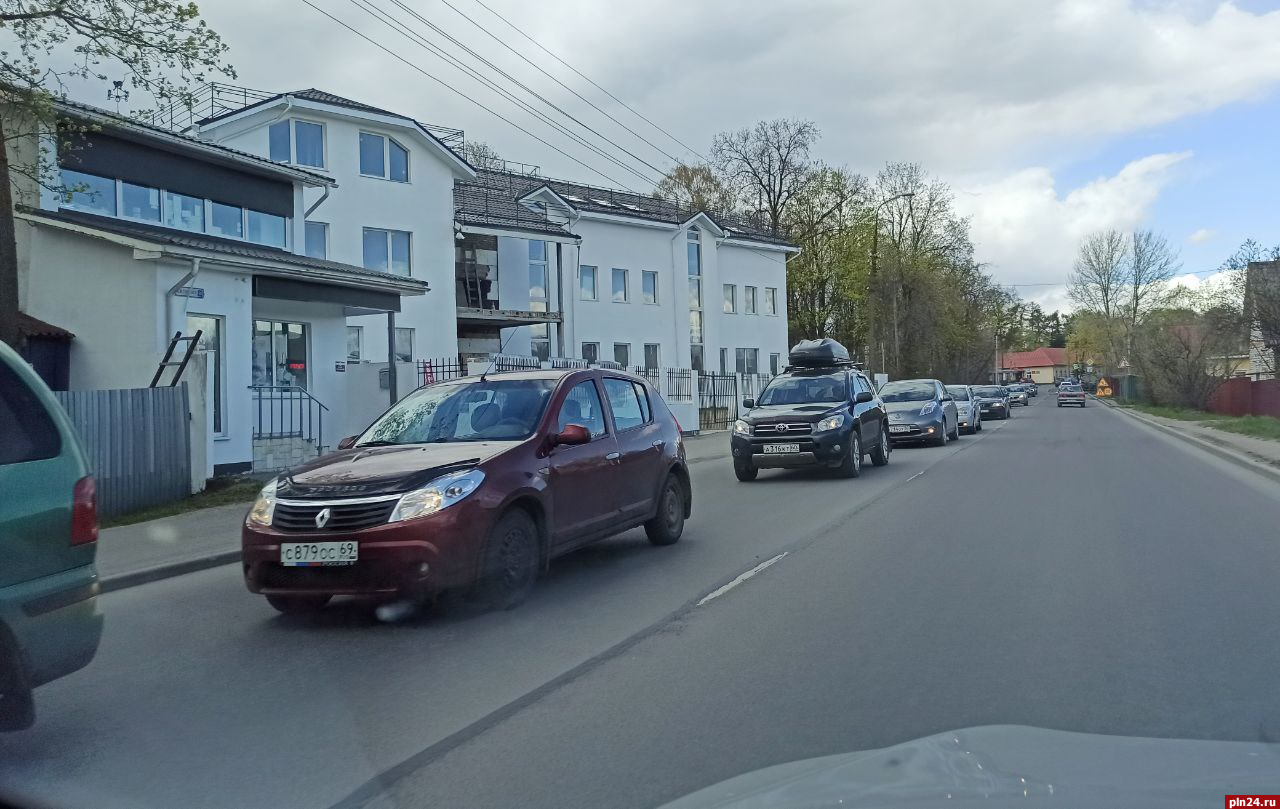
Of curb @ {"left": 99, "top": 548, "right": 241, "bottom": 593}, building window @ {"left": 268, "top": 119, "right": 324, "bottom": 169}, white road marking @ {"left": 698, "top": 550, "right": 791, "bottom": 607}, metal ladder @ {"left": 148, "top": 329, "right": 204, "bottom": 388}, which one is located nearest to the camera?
white road marking @ {"left": 698, "top": 550, "right": 791, "bottom": 607}

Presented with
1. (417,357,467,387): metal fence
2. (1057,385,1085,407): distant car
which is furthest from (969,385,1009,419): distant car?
(417,357,467,387): metal fence

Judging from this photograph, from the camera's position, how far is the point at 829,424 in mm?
15688

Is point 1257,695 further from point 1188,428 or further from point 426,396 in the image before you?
point 1188,428

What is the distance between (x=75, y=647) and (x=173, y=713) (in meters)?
0.70

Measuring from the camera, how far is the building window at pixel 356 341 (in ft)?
91.1

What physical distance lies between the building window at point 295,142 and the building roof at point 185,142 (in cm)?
398

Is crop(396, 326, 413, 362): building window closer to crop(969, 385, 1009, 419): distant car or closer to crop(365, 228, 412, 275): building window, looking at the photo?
crop(365, 228, 412, 275): building window

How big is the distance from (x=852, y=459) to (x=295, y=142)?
18.2 m

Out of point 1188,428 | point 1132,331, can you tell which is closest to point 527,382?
point 1188,428

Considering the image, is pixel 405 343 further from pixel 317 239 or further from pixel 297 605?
pixel 297 605

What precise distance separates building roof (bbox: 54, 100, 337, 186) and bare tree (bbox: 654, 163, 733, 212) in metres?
39.7

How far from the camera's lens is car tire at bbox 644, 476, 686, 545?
31.5ft

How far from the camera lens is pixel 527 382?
841cm

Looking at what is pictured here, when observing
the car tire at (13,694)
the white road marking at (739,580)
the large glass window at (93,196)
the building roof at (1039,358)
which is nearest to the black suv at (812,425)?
the white road marking at (739,580)
